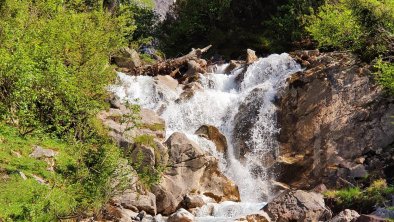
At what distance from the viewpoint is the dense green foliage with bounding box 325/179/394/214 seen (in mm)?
20672

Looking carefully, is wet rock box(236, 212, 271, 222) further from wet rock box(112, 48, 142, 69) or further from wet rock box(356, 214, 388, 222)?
wet rock box(112, 48, 142, 69)

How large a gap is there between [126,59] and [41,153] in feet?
80.3

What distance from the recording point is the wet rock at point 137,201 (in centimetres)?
2008

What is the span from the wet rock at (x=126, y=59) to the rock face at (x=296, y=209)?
84.0 feet

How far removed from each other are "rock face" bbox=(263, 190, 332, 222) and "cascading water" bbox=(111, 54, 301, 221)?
162 inches

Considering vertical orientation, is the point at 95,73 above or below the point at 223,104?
below

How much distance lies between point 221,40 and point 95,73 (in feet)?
111

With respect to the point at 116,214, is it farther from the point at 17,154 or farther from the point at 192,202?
the point at 192,202

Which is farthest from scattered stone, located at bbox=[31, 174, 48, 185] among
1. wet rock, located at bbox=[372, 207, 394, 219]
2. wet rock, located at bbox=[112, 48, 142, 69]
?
wet rock, located at bbox=[112, 48, 142, 69]

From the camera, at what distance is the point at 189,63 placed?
132ft

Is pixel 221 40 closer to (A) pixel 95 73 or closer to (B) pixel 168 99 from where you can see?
(B) pixel 168 99

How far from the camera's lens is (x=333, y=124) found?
92.4 ft

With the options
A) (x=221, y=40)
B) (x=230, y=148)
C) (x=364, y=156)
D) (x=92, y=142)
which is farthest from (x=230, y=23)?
(x=92, y=142)

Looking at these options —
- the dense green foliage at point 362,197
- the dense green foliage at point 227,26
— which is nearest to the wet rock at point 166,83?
the dense green foliage at point 227,26
